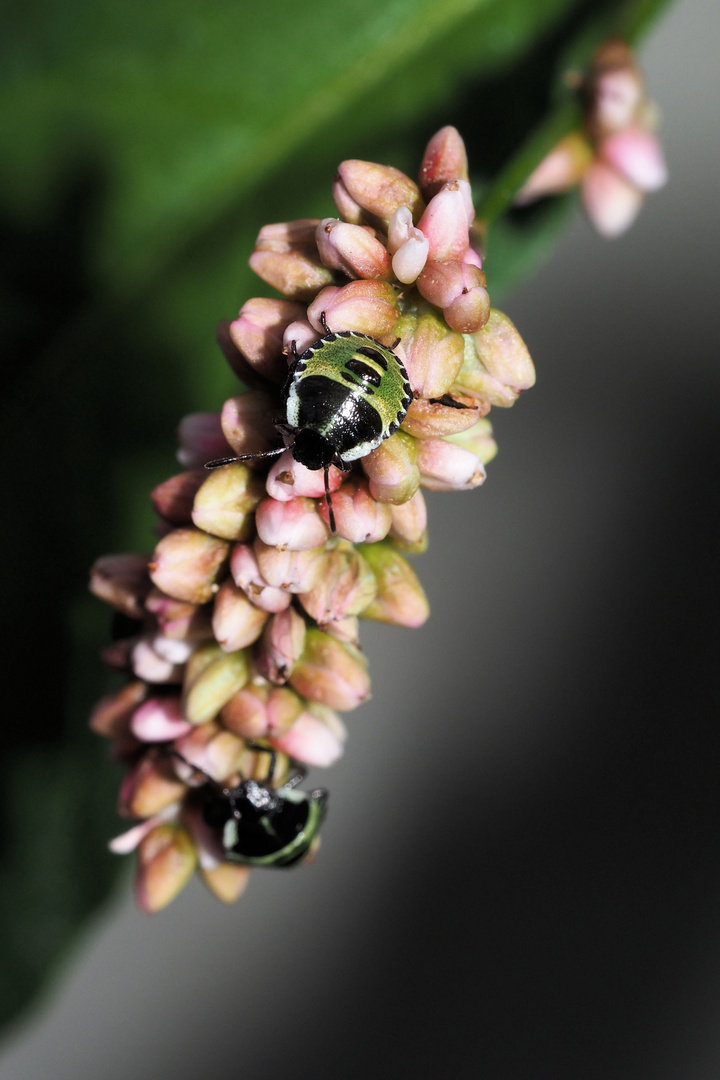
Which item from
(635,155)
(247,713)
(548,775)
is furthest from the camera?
(548,775)

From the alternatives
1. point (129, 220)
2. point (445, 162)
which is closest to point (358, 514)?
point (445, 162)

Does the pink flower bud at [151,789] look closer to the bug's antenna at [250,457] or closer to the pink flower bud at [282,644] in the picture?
the pink flower bud at [282,644]

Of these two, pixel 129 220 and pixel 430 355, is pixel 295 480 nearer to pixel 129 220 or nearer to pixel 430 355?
pixel 430 355

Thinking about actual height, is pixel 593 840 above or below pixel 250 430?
below

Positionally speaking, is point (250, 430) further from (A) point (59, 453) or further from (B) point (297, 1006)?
(B) point (297, 1006)

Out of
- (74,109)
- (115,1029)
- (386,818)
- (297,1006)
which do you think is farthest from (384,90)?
(115,1029)

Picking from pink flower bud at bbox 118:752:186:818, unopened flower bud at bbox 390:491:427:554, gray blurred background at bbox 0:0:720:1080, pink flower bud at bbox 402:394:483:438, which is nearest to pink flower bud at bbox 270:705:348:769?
pink flower bud at bbox 118:752:186:818
